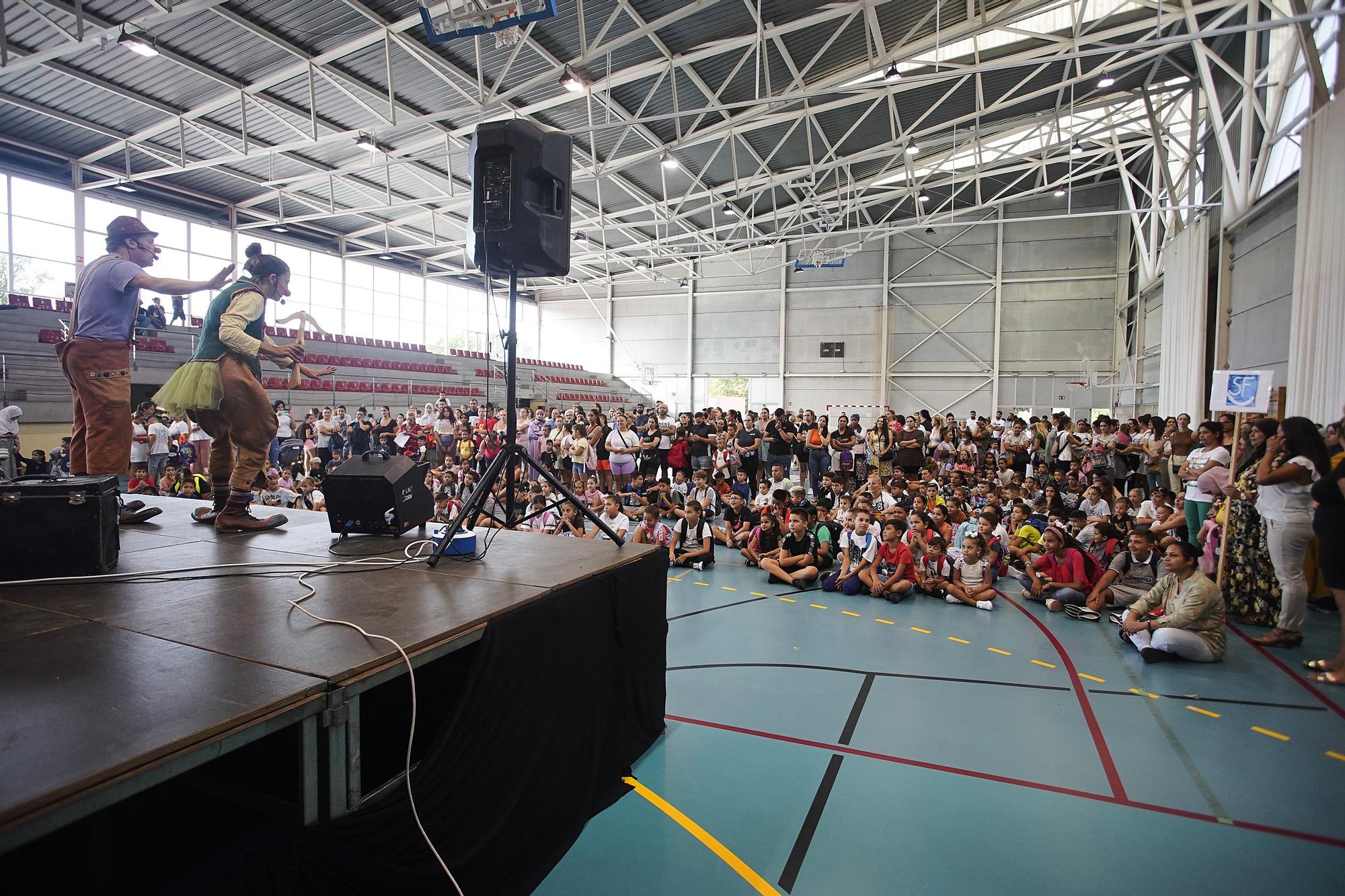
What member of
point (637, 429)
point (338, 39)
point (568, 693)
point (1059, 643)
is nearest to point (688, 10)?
point (338, 39)

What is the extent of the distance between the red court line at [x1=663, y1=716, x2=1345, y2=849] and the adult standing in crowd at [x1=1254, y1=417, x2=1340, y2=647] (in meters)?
2.77

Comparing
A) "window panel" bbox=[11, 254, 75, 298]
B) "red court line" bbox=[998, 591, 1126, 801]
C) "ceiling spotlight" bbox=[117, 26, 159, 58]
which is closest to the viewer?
"red court line" bbox=[998, 591, 1126, 801]

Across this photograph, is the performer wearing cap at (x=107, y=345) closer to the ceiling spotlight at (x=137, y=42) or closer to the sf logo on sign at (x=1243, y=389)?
the sf logo on sign at (x=1243, y=389)

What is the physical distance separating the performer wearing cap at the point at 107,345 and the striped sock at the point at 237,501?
1.57ft

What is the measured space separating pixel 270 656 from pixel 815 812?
7.24 ft

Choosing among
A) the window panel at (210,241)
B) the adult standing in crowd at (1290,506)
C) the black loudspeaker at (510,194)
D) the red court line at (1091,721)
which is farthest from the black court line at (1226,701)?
the window panel at (210,241)

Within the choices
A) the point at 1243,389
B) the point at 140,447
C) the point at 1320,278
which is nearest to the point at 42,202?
the point at 140,447

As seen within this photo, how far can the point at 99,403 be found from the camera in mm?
3168

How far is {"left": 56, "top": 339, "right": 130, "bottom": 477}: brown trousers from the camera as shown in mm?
3131

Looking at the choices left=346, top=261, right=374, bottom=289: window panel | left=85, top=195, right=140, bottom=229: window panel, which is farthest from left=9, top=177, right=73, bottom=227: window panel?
left=346, top=261, right=374, bottom=289: window panel

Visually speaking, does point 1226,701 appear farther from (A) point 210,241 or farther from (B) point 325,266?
(B) point 325,266

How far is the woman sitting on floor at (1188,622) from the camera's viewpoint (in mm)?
4496

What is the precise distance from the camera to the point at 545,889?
226 centimetres

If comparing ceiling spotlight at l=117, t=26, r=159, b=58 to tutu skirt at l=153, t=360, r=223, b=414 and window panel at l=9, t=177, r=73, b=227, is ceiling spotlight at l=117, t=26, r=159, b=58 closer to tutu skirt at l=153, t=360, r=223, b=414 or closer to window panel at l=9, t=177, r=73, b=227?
tutu skirt at l=153, t=360, r=223, b=414
